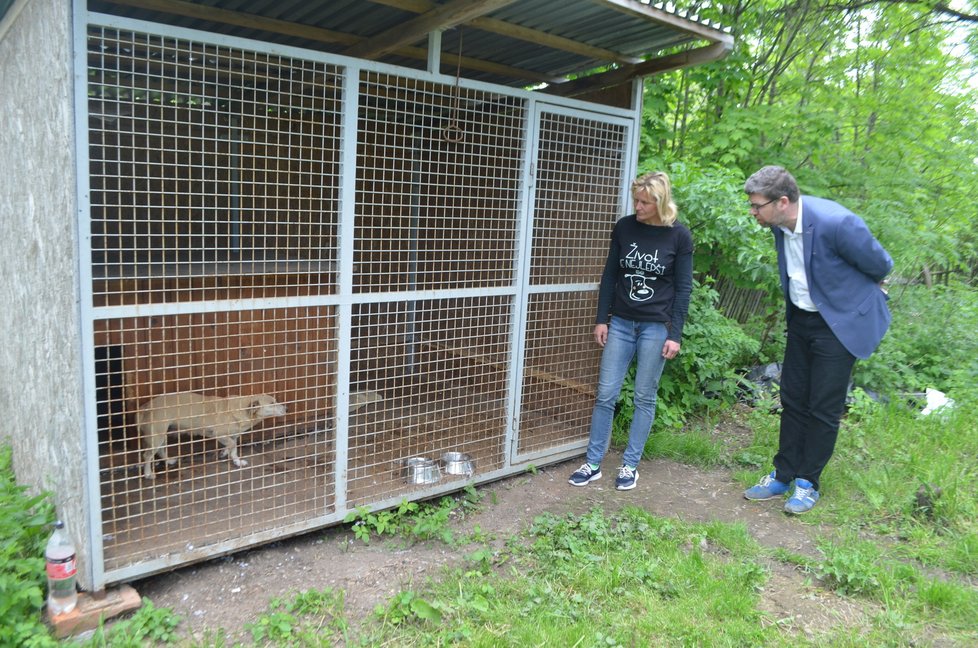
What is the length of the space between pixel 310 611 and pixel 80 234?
1.94m

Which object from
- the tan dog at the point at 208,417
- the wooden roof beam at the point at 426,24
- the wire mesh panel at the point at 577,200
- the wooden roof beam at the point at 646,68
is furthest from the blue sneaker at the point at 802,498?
the wooden roof beam at the point at 426,24

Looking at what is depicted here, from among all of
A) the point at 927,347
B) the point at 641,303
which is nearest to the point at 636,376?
the point at 641,303

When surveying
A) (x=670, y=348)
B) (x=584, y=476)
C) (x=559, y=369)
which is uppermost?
(x=670, y=348)

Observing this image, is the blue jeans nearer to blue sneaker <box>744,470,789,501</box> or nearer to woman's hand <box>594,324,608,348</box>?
woman's hand <box>594,324,608,348</box>

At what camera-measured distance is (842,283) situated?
388cm

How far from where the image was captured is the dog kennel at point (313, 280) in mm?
3227

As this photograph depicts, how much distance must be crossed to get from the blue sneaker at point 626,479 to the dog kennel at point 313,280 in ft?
1.73

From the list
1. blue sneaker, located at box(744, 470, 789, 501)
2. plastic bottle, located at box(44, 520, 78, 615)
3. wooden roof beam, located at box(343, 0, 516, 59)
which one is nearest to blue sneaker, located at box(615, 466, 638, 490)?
blue sneaker, located at box(744, 470, 789, 501)

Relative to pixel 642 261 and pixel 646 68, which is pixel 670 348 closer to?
pixel 642 261

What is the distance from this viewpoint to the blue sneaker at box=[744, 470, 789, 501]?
4383mm

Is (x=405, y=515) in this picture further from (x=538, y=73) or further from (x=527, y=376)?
(x=538, y=73)

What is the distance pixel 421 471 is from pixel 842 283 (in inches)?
111

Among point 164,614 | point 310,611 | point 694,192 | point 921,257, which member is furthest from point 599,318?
point 921,257

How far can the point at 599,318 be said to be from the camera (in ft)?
14.8
